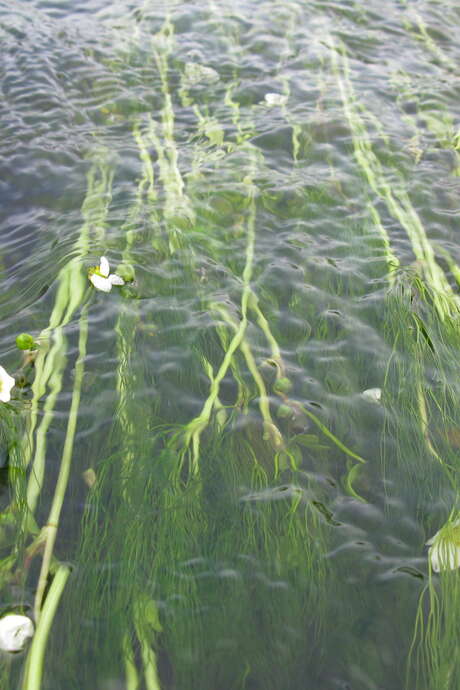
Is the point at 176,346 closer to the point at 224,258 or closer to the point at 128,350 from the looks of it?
the point at 128,350

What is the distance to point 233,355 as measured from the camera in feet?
10.2

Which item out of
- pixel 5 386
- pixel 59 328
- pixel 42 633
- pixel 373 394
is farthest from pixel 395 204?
pixel 42 633

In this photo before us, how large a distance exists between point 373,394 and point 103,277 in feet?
4.89

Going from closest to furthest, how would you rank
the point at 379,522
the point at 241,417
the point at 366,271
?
the point at 379,522 → the point at 241,417 → the point at 366,271

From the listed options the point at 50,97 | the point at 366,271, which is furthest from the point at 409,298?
the point at 50,97

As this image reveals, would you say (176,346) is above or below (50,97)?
below

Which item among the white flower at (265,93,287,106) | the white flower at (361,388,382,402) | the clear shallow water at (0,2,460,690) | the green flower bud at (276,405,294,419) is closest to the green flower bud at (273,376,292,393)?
the clear shallow water at (0,2,460,690)

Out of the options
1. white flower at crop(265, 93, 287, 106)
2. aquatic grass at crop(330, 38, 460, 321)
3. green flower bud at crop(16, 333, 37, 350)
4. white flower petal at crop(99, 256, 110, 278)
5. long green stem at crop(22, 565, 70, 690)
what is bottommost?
long green stem at crop(22, 565, 70, 690)

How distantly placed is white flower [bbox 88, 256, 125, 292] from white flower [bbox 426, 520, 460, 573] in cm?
197

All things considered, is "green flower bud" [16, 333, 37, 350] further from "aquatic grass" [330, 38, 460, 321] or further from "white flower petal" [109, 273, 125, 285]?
"aquatic grass" [330, 38, 460, 321]

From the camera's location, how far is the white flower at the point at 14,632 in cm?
202

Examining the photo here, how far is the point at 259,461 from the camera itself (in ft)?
8.66

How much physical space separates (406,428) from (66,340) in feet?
5.40

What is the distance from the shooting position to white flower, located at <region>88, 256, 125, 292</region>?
10.8 feet
